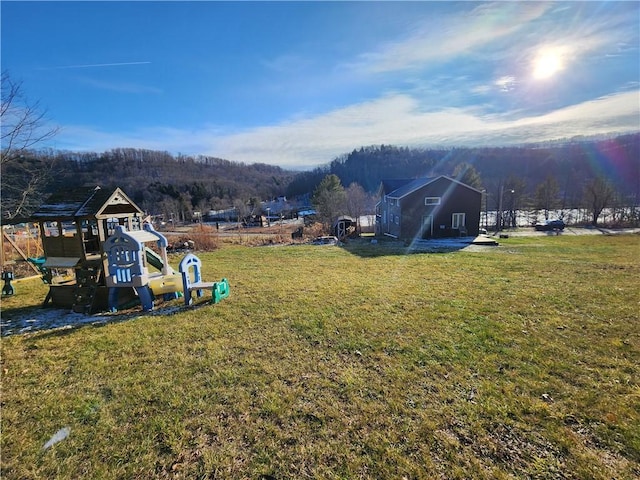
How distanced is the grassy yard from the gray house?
15.8m

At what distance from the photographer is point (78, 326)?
6055 mm

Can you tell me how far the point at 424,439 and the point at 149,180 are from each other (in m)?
90.4

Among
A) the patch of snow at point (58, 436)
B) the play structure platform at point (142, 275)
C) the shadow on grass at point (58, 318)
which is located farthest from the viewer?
the play structure platform at point (142, 275)

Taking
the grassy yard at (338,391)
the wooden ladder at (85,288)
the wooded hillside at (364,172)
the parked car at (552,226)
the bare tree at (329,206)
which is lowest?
the parked car at (552,226)

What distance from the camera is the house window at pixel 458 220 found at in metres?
23.0

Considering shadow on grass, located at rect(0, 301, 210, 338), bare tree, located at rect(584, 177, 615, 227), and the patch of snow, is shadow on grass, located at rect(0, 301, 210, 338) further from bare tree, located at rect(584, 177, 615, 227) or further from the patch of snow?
bare tree, located at rect(584, 177, 615, 227)

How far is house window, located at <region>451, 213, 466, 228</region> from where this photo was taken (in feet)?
75.6

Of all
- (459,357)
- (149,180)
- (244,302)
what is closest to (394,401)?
(459,357)

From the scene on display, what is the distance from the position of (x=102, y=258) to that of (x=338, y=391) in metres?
6.33

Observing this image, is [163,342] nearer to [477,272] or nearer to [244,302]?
[244,302]

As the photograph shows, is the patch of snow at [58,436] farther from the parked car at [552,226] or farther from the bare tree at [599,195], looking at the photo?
the bare tree at [599,195]

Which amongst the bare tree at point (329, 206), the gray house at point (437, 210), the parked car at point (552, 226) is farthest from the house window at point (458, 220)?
the parked car at point (552, 226)

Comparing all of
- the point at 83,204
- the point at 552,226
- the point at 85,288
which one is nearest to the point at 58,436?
the point at 85,288

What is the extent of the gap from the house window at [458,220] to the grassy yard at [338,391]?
1633 centimetres
